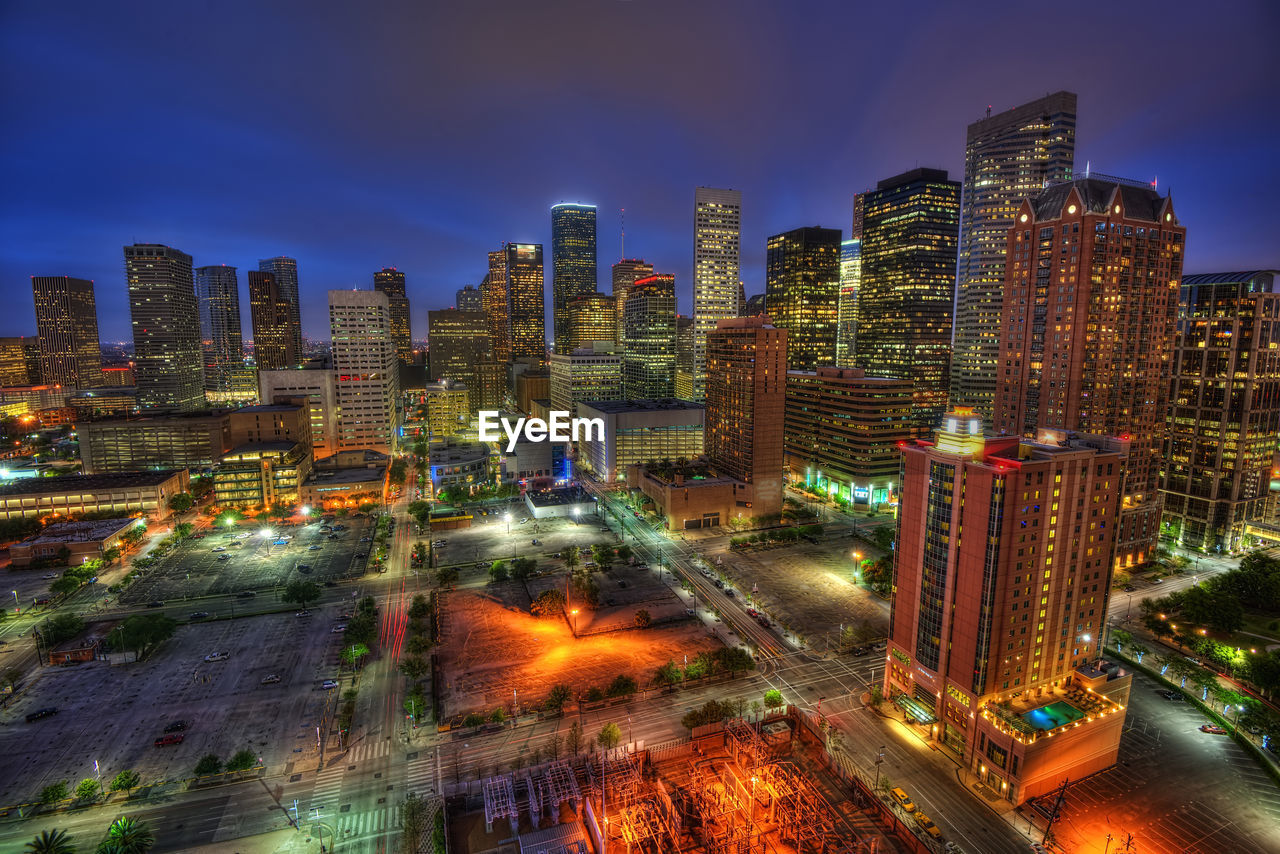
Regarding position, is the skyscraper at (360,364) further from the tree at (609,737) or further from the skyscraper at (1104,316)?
the skyscraper at (1104,316)

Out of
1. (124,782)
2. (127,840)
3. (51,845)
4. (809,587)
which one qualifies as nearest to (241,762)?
(124,782)

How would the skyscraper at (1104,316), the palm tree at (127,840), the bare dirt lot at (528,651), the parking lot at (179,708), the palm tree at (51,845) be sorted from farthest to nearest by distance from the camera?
the skyscraper at (1104,316) → the bare dirt lot at (528,651) → the parking lot at (179,708) → the palm tree at (51,845) → the palm tree at (127,840)

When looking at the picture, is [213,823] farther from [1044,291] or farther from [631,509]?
[1044,291]

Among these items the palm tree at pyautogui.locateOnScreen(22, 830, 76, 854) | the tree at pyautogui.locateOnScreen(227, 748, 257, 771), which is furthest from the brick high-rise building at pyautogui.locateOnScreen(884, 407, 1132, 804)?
the palm tree at pyautogui.locateOnScreen(22, 830, 76, 854)

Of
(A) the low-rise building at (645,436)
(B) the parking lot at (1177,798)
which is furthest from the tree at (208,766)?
(A) the low-rise building at (645,436)

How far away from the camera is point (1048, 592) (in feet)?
205

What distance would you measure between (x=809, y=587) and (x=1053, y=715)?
47.3m

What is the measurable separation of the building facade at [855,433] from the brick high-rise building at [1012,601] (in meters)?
81.2

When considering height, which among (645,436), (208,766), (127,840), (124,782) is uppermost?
(645,436)

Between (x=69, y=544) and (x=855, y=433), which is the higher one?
(x=855, y=433)

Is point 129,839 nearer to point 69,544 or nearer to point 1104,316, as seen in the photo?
point 69,544

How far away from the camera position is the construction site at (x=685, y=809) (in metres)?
48.0

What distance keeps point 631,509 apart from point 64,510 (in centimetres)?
13367

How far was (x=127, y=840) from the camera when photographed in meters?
47.3
